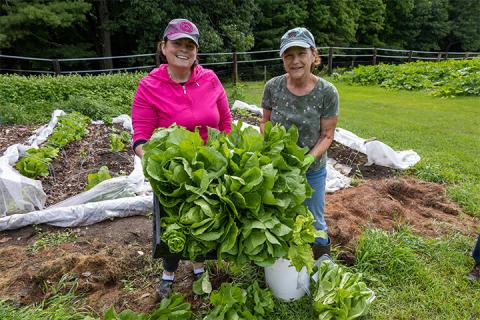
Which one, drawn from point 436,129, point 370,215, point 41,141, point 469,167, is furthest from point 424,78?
point 41,141

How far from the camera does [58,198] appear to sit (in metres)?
4.25

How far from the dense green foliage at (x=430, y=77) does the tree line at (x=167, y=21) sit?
20.0 feet

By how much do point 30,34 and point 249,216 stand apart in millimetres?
18184

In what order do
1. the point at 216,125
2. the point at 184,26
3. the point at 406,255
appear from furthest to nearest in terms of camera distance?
the point at 406,255
the point at 216,125
the point at 184,26

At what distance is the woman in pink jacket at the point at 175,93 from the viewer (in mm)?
2354

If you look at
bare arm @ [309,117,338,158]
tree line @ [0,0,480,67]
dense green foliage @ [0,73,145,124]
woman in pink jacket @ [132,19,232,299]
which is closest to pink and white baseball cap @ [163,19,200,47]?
woman in pink jacket @ [132,19,232,299]

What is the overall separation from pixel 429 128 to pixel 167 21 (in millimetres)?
12424

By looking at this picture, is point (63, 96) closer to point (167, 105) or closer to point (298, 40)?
point (167, 105)

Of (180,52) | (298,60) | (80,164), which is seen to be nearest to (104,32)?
(80,164)

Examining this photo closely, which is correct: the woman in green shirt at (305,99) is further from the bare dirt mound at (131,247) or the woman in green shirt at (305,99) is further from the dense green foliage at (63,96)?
the dense green foliage at (63,96)

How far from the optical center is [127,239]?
11.2 feet

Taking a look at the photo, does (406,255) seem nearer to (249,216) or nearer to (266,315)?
(266,315)

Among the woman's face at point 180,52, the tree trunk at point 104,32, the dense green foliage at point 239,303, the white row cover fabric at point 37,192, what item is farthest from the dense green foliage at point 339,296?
the tree trunk at point 104,32

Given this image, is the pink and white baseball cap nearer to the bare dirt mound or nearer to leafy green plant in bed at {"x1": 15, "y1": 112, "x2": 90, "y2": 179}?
the bare dirt mound
